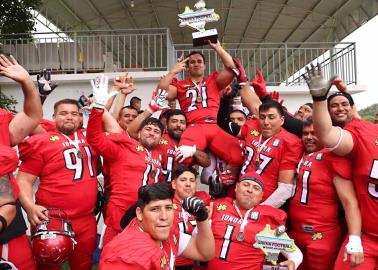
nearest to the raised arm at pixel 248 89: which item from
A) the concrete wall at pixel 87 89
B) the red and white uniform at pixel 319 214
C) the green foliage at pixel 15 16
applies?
the red and white uniform at pixel 319 214

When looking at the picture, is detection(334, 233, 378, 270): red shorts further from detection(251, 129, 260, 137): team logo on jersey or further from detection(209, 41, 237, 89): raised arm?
detection(209, 41, 237, 89): raised arm

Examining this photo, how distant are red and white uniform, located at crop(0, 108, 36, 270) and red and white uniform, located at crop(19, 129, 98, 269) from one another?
2.27ft

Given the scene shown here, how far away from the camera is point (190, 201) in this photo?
9.18 feet

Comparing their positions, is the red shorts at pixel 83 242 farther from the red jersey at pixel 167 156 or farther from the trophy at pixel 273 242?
the trophy at pixel 273 242

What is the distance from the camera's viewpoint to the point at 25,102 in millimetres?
3113

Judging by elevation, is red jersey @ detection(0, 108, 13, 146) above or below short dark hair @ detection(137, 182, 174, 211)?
above

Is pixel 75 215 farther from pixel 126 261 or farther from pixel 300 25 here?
pixel 300 25

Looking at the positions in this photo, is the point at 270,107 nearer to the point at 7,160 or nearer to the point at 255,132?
the point at 255,132

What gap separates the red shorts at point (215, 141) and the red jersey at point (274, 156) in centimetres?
59

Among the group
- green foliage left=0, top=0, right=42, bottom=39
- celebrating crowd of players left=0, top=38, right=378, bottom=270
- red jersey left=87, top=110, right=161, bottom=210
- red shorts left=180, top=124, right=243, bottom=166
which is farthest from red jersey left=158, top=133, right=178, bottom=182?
green foliage left=0, top=0, right=42, bottom=39

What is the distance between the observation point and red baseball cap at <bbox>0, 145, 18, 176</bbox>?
2.79 metres

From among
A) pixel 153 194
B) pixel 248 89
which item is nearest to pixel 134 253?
pixel 153 194

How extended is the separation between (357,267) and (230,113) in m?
2.58

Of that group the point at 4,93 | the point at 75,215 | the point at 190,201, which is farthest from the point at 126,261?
the point at 4,93
